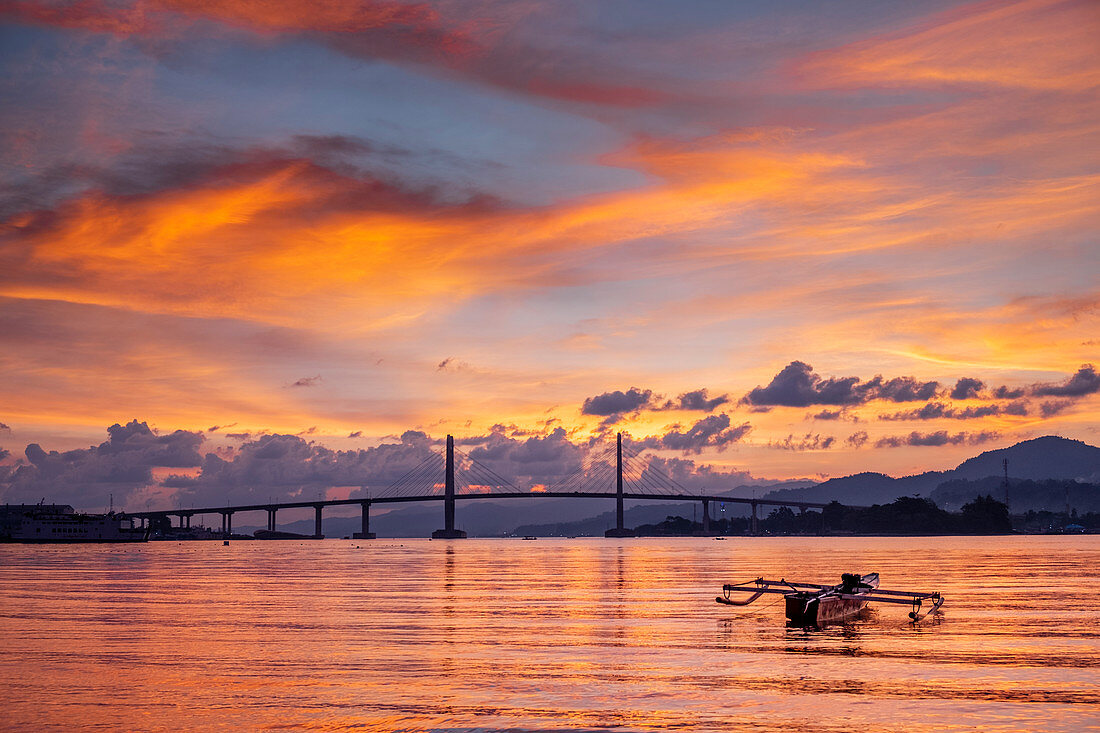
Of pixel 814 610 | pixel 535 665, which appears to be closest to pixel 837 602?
pixel 814 610

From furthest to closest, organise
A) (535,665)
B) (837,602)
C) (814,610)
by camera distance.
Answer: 1. (837,602)
2. (814,610)
3. (535,665)

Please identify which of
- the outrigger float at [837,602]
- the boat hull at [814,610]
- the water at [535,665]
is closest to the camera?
the water at [535,665]

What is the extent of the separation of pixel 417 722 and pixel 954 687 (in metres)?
14.0

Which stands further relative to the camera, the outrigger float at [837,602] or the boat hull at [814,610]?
the outrigger float at [837,602]

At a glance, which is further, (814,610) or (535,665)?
(814,610)

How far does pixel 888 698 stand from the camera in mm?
25234

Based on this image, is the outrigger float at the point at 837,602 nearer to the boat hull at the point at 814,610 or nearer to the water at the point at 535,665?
the boat hull at the point at 814,610

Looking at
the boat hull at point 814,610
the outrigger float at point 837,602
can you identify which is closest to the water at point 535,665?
the outrigger float at point 837,602

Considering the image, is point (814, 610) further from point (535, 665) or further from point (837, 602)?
point (535, 665)

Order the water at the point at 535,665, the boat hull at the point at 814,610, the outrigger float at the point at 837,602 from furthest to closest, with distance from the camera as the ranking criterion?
the outrigger float at the point at 837,602 < the boat hull at the point at 814,610 < the water at the point at 535,665

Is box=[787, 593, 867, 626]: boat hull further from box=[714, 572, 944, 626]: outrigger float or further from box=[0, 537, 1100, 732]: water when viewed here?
box=[0, 537, 1100, 732]: water

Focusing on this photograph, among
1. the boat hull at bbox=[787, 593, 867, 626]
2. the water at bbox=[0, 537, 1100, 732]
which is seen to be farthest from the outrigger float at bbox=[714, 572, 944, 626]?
the water at bbox=[0, 537, 1100, 732]

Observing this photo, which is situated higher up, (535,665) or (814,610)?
(535,665)

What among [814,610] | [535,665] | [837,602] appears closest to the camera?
[535,665]
